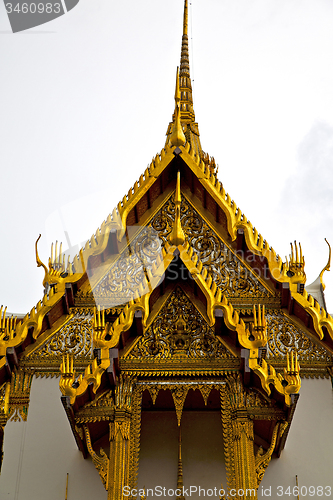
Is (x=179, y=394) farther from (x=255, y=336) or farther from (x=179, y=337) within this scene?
(x=255, y=336)

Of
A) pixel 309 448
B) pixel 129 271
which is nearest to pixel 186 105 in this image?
pixel 129 271

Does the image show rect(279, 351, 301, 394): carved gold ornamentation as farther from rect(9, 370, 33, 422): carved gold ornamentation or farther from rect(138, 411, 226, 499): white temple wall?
rect(9, 370, 33, 422): carved gold ornamentation

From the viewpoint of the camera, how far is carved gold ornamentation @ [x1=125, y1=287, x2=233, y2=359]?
7.70 metres

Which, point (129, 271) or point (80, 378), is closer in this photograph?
point (80, 378)

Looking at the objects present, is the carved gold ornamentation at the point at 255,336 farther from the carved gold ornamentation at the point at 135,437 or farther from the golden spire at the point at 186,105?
the golden spire at the point at 186,105

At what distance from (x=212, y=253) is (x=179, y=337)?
1.71 meters

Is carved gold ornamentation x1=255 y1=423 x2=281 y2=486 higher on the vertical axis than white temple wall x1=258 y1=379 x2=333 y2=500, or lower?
lower

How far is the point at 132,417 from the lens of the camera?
737cm

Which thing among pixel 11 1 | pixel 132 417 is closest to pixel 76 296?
pixel 132 417

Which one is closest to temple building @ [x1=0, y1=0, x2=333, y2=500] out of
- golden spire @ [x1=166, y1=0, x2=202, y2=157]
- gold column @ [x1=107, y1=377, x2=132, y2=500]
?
gold column @ [x1=107, y1=377, x2=132, y2=500]

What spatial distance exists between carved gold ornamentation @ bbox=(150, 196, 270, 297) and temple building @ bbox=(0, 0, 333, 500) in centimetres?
2

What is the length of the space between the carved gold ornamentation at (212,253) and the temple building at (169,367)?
0.8 inches

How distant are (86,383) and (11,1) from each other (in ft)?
22.5

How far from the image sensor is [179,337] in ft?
25.7
